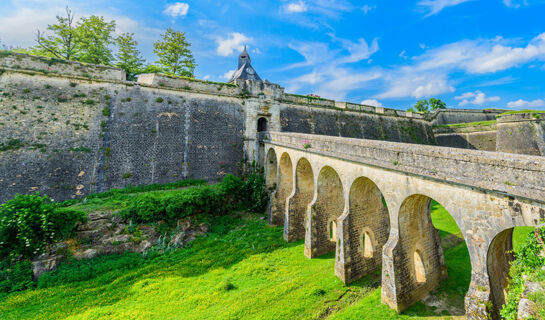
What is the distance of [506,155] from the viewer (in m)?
5.25

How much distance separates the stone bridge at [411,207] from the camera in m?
4.84

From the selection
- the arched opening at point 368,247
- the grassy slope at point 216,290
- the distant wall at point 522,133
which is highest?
Answer: the distant wall at point 522,133

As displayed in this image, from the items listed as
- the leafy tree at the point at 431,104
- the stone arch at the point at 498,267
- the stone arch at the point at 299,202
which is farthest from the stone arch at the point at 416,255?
the leafy tree at the point at 431,104

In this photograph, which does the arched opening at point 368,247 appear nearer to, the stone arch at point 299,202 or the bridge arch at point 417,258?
the bridge arch at point 417,258

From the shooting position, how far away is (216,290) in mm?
8555

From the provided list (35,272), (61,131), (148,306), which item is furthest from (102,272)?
(61,131)

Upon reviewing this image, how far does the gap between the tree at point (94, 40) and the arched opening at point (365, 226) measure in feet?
85.3

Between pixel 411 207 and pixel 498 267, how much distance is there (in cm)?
241

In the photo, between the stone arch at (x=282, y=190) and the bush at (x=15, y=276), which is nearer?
the bush at (x=15, y=276)

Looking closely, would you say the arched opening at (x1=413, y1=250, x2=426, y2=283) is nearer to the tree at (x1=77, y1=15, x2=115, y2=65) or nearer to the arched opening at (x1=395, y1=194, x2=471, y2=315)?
the arched opening at (x1=395, y1=194, x2=471, y2=315)

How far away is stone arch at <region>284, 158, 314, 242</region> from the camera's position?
12.4 metres

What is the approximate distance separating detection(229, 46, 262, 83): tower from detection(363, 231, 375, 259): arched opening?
26922 mm

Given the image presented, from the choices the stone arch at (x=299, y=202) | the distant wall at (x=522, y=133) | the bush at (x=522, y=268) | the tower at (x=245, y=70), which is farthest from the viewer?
the tower at (x=245, y=70)

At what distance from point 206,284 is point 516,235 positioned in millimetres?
16804
